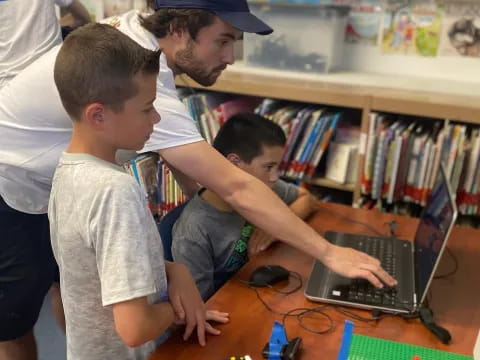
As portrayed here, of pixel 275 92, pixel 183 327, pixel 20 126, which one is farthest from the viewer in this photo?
pixel 275 92

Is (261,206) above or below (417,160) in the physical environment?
above

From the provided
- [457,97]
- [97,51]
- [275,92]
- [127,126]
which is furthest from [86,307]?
[457,97]

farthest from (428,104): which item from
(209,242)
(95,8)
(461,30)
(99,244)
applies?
(95,8)

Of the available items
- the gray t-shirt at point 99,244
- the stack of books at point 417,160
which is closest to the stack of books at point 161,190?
A: the stack of books at point 417,160

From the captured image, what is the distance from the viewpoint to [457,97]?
2025 millimetres

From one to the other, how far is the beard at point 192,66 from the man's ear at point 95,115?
56 cm

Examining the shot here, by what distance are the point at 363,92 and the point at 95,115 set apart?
4.77 ft

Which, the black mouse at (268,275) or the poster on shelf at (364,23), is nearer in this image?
the black mouse at (268,275)

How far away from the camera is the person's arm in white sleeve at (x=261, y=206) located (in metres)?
1.19

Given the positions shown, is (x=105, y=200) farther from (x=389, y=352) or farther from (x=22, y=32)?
(x=22, y=32)

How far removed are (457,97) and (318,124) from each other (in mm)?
565

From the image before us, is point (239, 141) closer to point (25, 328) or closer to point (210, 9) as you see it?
point (210, 9)

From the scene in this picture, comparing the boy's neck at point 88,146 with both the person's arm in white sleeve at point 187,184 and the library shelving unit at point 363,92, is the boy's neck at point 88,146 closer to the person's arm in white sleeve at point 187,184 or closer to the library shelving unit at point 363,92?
the person's arm in white sleeve at point 187,184

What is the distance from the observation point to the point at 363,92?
6.81ft
